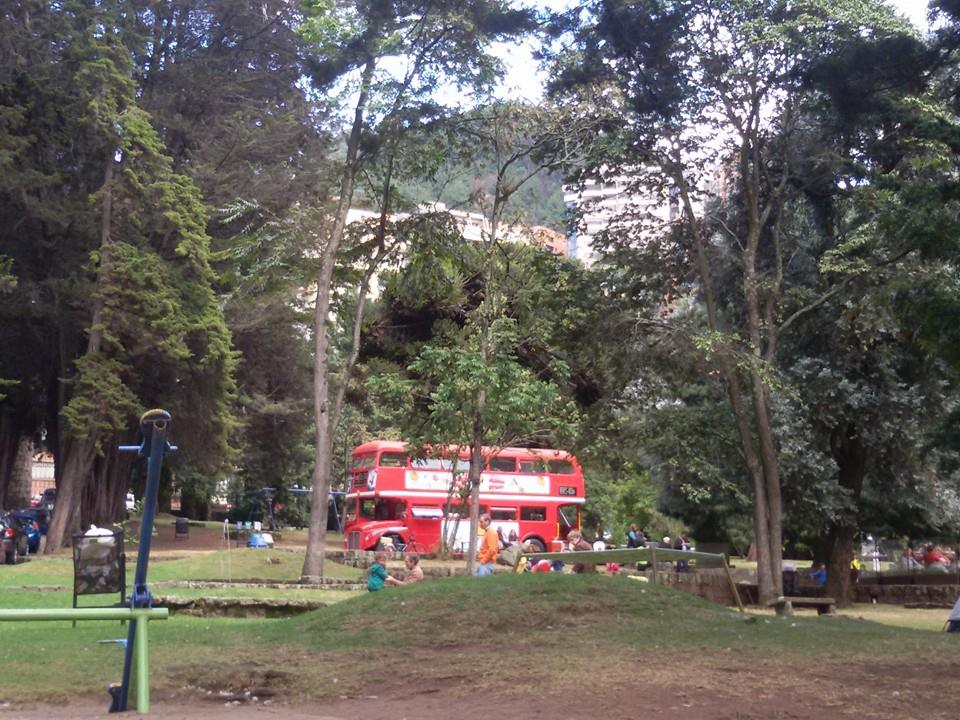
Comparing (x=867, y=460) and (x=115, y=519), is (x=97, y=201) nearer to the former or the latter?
(x=115, y=519)

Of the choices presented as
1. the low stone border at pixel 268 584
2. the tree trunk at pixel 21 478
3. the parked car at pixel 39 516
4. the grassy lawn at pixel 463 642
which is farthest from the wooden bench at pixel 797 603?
the tree trunk at pixel 21 478

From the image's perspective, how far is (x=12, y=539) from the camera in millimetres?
27922

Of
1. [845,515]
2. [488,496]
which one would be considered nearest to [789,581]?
[845,515]

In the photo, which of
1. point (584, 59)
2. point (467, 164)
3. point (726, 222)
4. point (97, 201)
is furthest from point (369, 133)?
point (97, 201)

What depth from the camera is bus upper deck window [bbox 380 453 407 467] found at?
39047mm

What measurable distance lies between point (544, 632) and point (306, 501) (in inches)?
2057

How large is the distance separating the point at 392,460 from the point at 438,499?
2242mm

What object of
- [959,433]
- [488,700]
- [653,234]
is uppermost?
[653,234]

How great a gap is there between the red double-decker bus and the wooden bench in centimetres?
1848

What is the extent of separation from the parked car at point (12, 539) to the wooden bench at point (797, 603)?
17.9 meters

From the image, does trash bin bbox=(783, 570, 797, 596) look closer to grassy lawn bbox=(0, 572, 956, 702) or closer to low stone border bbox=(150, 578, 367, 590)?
low stone border bbox=(150, 578, 367, 590)

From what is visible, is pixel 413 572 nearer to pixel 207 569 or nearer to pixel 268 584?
pixel 268 584

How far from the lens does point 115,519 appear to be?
40.6 metres

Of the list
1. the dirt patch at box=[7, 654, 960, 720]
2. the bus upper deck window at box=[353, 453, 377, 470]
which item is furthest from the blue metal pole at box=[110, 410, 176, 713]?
the bus upper deck window at box=[353, 453, 377, 470]
